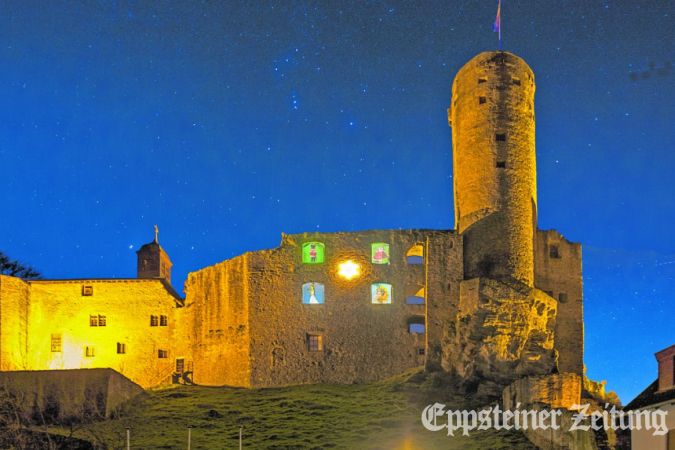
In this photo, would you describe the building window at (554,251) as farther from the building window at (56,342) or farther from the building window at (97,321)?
the building window at (56,342)

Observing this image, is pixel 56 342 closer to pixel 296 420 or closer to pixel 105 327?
pixel 105 327

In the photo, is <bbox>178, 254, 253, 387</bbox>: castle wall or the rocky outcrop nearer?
the rocky outcrop

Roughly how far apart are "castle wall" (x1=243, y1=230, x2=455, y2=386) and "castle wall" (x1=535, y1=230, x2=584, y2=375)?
20.8 ft

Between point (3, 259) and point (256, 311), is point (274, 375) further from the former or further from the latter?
point (3, 259)

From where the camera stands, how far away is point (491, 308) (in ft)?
157

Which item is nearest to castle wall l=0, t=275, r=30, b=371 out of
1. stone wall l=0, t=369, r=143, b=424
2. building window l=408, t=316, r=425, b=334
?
stone wall l=0, t=369, r=143, b=424

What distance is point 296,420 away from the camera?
44.1 meters

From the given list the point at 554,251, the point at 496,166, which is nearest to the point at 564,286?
the point at 554,251

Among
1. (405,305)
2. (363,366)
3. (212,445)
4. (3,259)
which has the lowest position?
(212,445)

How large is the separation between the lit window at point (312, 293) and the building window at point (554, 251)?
1300 cm

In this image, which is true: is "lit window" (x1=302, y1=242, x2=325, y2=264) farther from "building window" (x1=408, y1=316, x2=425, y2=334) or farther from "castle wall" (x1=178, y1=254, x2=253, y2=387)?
"building window" (x1=408, y1=316, x2=425, y2=334)

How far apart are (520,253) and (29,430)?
25.7m

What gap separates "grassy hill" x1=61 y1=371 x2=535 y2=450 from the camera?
39875 mm

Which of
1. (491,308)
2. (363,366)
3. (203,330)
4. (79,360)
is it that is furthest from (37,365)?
(491,308)
